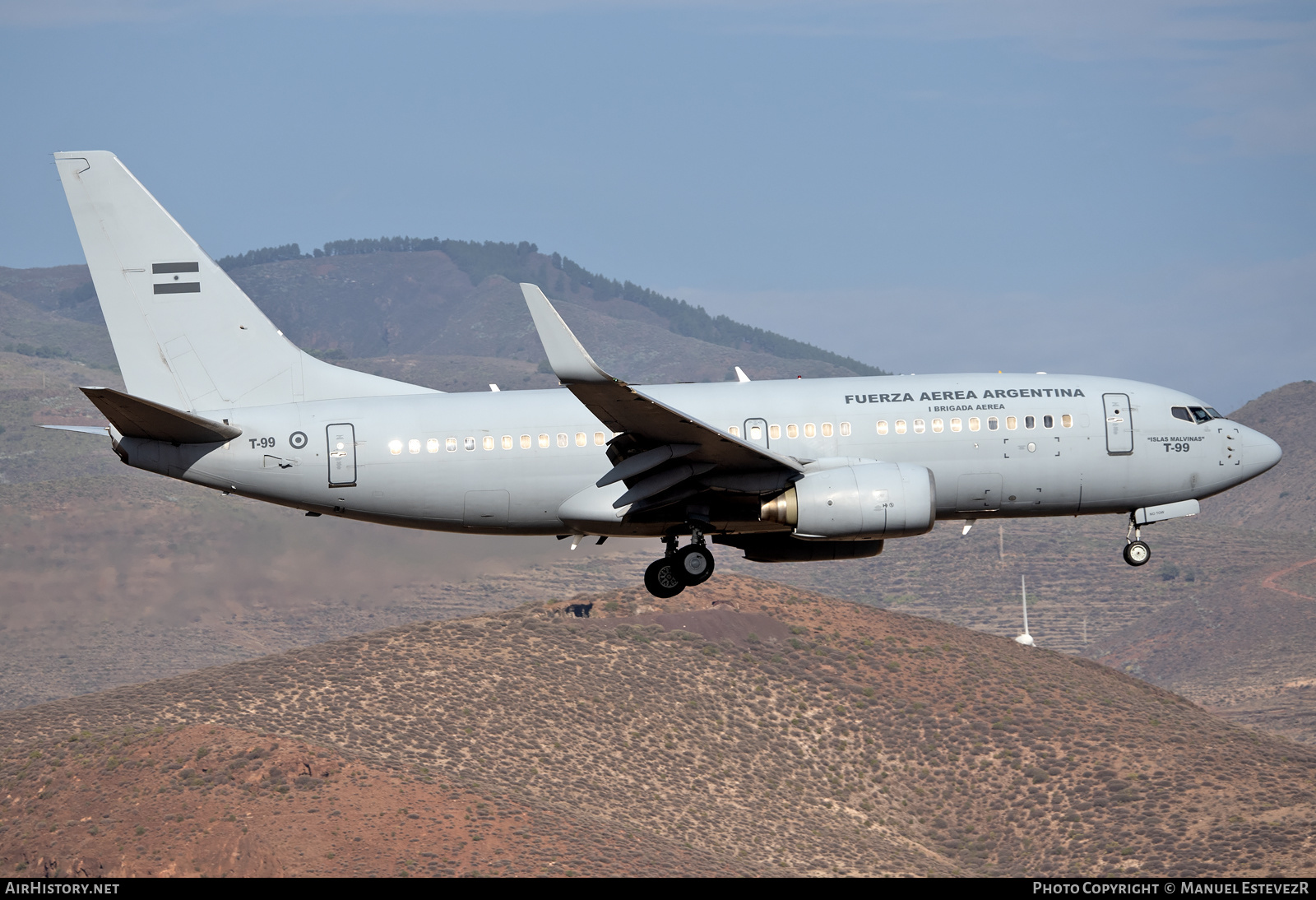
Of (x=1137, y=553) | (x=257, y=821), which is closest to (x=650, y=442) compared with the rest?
(x=1137, y=553)

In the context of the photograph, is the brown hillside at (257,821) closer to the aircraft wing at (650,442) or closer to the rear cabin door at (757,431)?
the rear cabin door at (757,431)

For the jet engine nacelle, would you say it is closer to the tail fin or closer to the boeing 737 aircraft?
the boeing 737 aircraft

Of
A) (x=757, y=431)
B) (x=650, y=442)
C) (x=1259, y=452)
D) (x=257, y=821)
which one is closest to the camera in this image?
(x=650, y=442)

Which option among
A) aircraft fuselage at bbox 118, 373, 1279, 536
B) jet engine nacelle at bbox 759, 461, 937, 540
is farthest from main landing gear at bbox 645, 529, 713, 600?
jet engine nacelle at bbox 759, 461, 937, 540

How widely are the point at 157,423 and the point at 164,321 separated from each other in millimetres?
4503

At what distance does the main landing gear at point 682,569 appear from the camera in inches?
Result: 1512

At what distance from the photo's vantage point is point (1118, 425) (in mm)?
40250

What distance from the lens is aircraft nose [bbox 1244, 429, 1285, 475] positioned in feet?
137

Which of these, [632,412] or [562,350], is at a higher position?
[562,350]

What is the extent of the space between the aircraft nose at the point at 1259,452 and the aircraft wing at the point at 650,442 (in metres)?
14.0

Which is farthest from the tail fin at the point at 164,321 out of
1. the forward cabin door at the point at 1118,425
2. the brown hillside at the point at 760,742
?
the brown hillside at the point at 760,742

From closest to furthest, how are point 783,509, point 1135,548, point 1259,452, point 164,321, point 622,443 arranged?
point 622,443 → point 783,509 → point 164,321 → point 1135,548 → point 1259,452

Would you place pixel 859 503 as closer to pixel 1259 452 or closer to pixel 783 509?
pixel 783 509
